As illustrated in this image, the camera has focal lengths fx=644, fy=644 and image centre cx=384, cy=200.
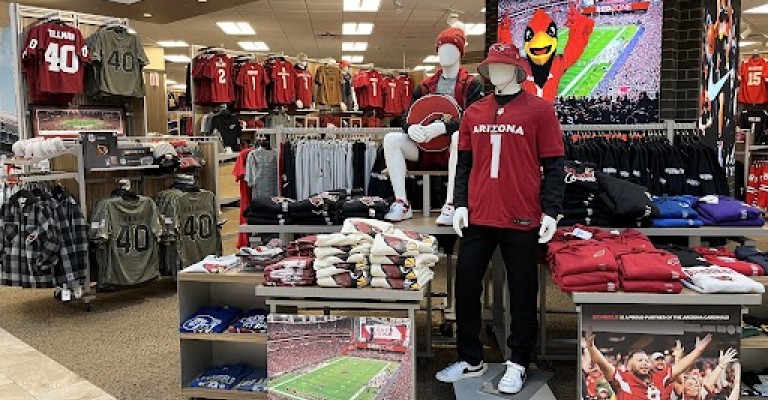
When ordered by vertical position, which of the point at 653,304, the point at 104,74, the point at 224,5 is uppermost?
the point at 224,5

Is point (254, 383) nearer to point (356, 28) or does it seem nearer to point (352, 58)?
point (356, 28)

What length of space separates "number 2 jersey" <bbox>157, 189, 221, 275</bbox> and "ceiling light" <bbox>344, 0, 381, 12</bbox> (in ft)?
18.8

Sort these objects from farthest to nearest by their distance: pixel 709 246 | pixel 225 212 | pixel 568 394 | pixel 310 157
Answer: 1. pixel 225 212
2. pixel 310 157
3. pixel 709 246
4. pixel 568 394

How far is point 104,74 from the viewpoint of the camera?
6566mm

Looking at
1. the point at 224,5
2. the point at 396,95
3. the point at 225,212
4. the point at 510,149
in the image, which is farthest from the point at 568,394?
the point at 224,5

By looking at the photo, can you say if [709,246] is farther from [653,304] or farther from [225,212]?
[225,212]

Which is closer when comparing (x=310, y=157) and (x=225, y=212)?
(x=310, y=157)

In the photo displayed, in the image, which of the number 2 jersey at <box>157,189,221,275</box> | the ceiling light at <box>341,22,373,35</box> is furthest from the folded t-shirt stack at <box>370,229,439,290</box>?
the ceiling light at <box>341,22,373,35</box>

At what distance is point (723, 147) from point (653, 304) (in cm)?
329

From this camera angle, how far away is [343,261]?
284 centimetres

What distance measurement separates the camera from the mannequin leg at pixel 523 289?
3053 millimetres

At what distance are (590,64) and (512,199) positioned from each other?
2.71 metres

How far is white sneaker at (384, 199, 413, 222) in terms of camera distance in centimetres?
365

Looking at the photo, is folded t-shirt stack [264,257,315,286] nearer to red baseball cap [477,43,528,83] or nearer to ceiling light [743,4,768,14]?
red baseball cap [477,43,528,83]
